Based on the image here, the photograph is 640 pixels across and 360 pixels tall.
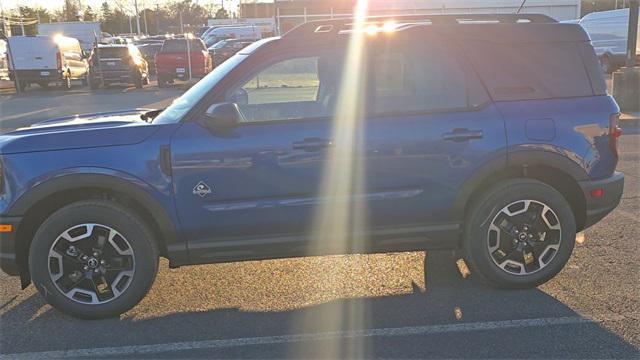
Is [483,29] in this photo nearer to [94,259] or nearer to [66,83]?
[94,259]

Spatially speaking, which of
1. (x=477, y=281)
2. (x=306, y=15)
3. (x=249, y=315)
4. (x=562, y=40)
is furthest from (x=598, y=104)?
(x=306, y=15)

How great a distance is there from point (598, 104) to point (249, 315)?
2855 mm

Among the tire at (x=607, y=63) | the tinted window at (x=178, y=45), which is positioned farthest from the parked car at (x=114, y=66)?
the tire at (x=607, y=63)

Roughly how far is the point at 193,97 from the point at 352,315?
1831 millimetres

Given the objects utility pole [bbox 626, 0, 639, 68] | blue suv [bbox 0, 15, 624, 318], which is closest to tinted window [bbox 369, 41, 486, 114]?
blue suv [bbox 0, 15, 624, 318]

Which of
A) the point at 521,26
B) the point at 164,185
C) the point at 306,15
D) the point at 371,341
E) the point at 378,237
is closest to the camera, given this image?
the point at 371,341

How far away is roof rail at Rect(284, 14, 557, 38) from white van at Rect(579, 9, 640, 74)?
2306 centimetres

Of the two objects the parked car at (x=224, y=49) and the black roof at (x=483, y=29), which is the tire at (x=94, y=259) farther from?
the parked car at (x=224, y=49)

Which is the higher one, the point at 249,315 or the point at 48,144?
the point at 48,144

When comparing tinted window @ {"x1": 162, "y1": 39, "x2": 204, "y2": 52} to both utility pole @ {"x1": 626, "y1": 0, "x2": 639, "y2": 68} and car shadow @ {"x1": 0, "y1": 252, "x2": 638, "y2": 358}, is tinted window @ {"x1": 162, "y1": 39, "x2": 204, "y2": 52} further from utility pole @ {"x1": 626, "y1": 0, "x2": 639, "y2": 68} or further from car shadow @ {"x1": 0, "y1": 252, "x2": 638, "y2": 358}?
car shadow @ {"x1": 0, "y1": 252, "x2": 638, "y2": 358}

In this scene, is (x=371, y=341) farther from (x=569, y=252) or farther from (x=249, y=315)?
(x=569, y=252)

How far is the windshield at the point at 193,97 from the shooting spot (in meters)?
3.87

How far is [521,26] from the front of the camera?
13.8ft

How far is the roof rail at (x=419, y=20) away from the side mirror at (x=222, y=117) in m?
0.82
